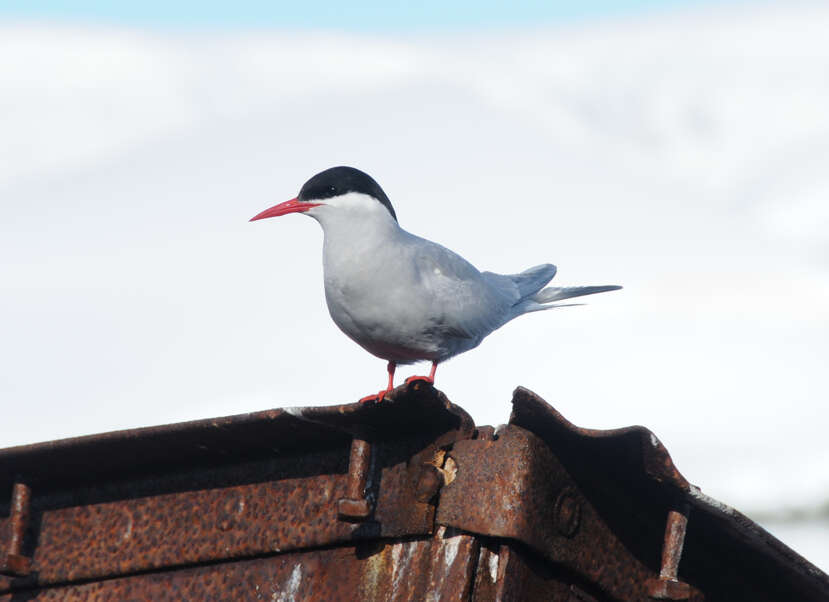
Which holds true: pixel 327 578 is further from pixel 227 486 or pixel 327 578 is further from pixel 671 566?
pixel 671 566

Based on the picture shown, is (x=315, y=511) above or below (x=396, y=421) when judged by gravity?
below

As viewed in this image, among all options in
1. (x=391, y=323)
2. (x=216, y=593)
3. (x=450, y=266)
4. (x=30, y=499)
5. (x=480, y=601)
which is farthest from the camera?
(x=450, y=266)

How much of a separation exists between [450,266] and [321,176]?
0.75 m

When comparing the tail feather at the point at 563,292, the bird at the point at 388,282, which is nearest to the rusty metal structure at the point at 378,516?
the bird at the point at 388,282

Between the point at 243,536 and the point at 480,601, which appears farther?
the point at 243,536

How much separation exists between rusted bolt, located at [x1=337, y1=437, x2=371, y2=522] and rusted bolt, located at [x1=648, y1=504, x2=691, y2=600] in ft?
2.44

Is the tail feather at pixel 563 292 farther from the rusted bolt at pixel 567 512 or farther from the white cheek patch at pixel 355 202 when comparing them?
the rusted bolt at pixel 567 512

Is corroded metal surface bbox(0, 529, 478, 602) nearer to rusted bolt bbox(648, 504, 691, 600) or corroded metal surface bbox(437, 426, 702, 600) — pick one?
corroded metal surface bbox(437, 426, 702, 600)

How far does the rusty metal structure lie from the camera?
2.81 metres

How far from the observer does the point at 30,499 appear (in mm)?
3621

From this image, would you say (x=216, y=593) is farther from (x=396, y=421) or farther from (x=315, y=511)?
(x=396, y=421)

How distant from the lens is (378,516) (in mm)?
2982

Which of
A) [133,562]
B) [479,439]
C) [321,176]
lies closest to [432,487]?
[479,439]

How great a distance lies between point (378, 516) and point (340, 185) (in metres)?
2.70
